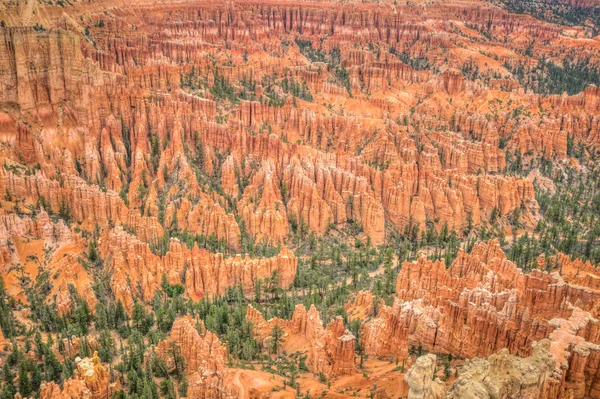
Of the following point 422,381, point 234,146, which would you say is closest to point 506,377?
point 422,381

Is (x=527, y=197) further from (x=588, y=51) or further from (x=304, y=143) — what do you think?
(x=588, y=51)

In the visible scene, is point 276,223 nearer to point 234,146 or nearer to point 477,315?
point 234,146

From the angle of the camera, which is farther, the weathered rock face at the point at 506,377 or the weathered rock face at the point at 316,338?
the weathered rock face at the point at 316,338

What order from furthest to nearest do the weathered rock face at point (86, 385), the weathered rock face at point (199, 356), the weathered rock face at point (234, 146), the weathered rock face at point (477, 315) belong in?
the weathered rock face at point (234, 146) < the weathered rock face at point (477, 315) < the weathered rock face at point (199, 356) < the weathered rock face at point (86, 385)

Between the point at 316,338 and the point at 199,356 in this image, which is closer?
the point at 199,356

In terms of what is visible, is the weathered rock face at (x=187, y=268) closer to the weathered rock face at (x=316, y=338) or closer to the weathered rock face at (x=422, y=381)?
the weathered rock face at (x=316, y=338)

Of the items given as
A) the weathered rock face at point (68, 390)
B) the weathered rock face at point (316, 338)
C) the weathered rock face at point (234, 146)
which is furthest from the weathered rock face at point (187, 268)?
the weathered rock face at point (68, 390)
